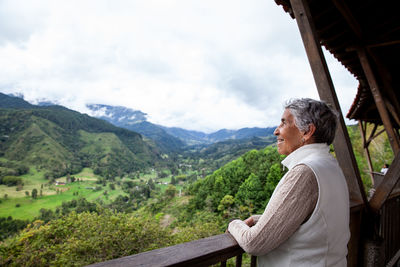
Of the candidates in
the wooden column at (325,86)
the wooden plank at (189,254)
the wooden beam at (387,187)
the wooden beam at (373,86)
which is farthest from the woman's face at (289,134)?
the wooden beam at (373,86)

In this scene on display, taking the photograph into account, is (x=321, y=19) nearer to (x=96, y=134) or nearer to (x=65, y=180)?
(x=65, y=180)

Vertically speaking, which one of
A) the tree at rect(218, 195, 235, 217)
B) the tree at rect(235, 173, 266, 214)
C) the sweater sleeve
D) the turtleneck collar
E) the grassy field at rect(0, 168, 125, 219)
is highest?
the turtleneck collar

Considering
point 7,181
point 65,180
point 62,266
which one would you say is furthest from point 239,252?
point 65,180

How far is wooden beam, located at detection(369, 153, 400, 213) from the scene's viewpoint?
5.65 ft

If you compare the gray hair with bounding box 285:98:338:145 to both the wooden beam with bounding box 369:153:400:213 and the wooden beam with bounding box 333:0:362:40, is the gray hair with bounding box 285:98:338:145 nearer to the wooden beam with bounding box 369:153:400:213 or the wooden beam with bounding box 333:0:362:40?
the wooden beam with bounding box 369:153:400:213

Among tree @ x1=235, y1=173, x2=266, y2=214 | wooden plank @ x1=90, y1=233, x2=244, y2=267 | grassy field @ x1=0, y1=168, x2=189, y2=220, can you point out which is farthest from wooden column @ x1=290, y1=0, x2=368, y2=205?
grassy field @ x1=0, y1=168, x2=189, y2=220

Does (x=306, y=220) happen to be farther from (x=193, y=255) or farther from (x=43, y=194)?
(x=43, y=194)

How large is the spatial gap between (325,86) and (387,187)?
999 mm

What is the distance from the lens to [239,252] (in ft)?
3.23

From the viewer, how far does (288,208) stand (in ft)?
2.52

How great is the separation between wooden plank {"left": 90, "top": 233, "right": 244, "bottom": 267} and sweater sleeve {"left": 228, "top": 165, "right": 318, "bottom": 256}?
7.0 inches

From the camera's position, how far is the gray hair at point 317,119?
981mm

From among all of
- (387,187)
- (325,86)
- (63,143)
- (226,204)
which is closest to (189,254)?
(325,86)

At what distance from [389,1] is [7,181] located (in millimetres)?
59534
